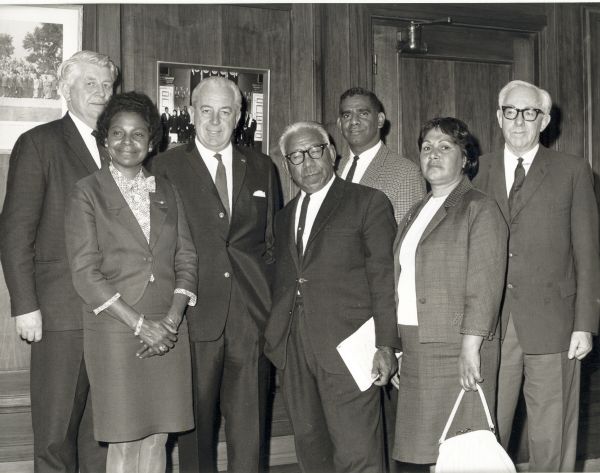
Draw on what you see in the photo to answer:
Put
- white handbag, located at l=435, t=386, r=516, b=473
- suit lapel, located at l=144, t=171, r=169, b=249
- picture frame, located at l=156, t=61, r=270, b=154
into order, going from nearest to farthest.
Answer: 1. white handbag, located at l=435, t=386, r=516, b=473
2. suit lapel, located at l=144, t=171, r=169, b=249
3. picture frame, located at l=156, t=61, r=270, b=154

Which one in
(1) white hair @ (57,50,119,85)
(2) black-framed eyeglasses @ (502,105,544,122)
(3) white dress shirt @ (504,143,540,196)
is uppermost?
(1) white hair @ (57,50,119,85)

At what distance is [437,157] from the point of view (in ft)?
8.84

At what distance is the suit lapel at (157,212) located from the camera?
2598mm

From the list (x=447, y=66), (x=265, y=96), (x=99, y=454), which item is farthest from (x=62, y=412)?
(x=447, y=66)

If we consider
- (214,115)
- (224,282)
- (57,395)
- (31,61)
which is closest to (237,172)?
(214,115)

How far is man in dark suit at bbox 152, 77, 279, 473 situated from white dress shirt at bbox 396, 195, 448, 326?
1.87ft

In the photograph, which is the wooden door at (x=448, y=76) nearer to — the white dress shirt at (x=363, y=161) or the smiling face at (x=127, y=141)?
the white dress shirt at (x=363, y=161)

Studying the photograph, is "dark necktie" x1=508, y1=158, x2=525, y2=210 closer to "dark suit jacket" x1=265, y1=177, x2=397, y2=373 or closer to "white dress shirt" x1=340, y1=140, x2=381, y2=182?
"dark suit jacket" x1=265, y1=177, x2=397, y2=373

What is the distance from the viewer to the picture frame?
369 centimetres

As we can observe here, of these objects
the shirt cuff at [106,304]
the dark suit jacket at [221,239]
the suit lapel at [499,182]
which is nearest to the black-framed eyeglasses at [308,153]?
the dark suit jacket at [221,239]

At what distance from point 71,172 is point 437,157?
142 cm

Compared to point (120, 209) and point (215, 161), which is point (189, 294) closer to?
point (120, 209)

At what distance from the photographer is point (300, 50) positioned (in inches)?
154

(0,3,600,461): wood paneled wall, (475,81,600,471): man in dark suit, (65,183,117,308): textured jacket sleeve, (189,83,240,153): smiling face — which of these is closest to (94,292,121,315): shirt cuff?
(65,183,117,308): textured jacket sleeve
